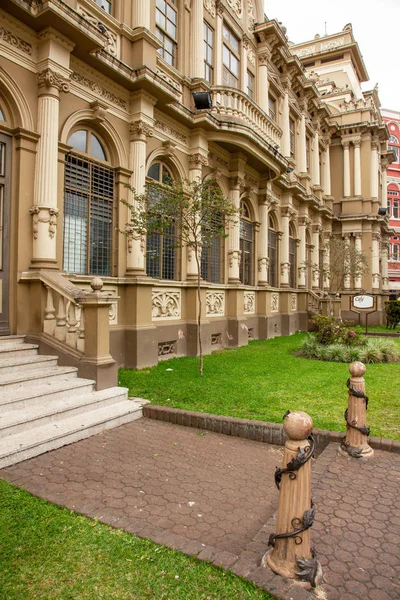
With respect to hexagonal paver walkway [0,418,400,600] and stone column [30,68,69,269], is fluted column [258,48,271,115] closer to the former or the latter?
stone column [30,68,69,269]

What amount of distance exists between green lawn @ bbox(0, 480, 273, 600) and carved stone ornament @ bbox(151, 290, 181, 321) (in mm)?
7162

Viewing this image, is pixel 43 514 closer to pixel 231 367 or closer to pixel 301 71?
pixel 231 367

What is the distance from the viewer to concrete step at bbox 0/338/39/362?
6.43 metres

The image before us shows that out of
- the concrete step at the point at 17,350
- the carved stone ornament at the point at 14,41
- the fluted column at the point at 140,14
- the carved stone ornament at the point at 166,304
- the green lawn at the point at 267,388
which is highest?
the fluted column at the point at 140,14

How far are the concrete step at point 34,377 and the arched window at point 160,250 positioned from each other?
4.49 meters

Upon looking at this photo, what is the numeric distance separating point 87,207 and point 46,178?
1.51 m

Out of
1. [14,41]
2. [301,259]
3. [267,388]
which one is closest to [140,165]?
[14,41]

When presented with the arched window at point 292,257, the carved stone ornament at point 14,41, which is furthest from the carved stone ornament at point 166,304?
the arched window at point 292,257

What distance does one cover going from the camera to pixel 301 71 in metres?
19.0

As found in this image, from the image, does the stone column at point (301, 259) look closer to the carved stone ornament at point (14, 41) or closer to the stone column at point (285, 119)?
the stone column at point (285, 119)

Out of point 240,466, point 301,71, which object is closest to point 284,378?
point 240,466

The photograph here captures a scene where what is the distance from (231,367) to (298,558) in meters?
6.93

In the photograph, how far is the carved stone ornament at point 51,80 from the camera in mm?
7332

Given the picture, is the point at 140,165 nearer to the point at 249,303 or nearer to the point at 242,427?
the point at 242,427
